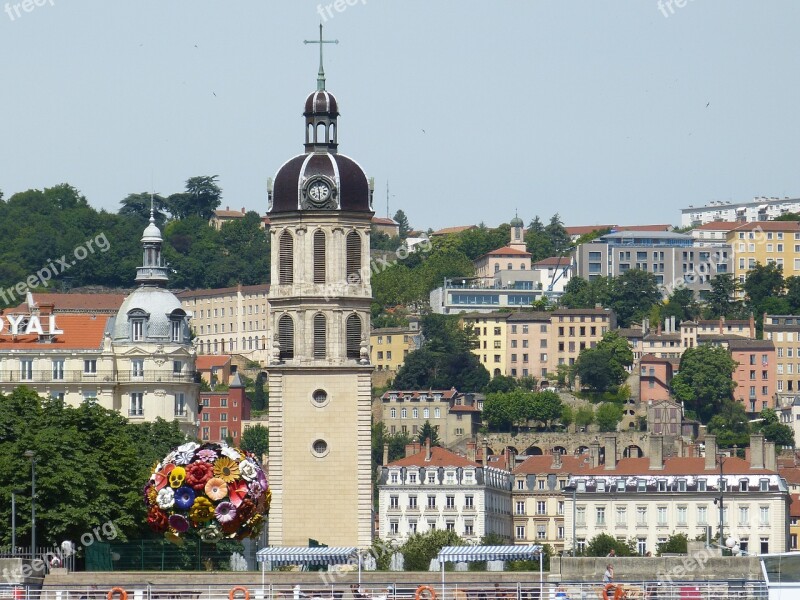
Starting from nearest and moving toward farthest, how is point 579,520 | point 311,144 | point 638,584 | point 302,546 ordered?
point 638,584 → point 302,546 → point 311,144 → point 579,520

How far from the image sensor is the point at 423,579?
73375 mm

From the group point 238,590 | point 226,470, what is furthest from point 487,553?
point 238,590

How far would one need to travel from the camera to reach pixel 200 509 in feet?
245

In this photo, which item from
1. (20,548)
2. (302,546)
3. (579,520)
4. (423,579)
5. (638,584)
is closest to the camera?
(638,584)

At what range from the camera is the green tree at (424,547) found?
97594 millimetres

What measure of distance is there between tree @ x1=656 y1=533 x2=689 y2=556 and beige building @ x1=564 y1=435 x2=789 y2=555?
5596 mm

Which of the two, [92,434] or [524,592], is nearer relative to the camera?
[524,592]

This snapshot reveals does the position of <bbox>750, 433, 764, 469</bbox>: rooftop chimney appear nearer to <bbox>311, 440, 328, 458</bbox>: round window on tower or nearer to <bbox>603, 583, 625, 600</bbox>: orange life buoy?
<bbox>311, 440, 328, 458</bbox>: round window on tower

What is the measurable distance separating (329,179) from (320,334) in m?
5.37

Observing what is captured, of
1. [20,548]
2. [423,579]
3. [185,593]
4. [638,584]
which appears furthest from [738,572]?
[20,548]

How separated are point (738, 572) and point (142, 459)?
40439 millimetres

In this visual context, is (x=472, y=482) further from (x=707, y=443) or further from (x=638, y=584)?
(x=638, y=584)

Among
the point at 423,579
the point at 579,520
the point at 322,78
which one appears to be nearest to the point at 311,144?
the point at 322,78

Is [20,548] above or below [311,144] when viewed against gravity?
below
